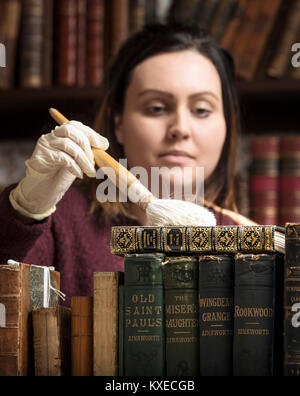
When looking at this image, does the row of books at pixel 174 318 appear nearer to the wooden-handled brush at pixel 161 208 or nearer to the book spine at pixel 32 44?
the wooden-handled brush at pixel 161 208

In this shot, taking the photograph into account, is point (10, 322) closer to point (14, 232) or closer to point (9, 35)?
point (14, 232)

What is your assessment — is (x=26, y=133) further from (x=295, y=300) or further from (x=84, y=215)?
(x=295, y=300)

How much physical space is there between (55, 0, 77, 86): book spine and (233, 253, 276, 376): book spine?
110cm

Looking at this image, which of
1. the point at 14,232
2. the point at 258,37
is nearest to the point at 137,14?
the point at 258,37

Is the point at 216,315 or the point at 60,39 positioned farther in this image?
the point at 60,39

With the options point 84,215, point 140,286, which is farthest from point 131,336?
point 84,215

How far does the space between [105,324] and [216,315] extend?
0.38 ft

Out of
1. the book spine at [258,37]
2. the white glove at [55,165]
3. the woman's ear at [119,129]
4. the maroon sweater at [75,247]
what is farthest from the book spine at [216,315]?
the book spine at [258,37]

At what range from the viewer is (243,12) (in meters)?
1.75

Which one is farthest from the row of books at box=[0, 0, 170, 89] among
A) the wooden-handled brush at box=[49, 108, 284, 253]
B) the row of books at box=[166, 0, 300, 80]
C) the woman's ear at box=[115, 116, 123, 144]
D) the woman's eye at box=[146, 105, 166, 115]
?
the wooden-handled brush at box=[49, 108, 284, 253]

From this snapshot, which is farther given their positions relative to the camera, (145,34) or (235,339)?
(145,34)

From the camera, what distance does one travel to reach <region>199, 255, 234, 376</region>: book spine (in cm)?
73

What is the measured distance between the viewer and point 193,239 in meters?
0.76

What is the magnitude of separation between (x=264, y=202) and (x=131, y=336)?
101 centimetres
